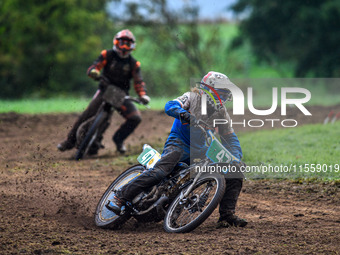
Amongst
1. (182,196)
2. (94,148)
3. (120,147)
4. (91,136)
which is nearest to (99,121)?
(91,136)

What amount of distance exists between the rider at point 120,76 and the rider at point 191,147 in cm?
540

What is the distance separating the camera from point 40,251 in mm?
5715

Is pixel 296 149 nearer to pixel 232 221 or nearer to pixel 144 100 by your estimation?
pixel 144 100

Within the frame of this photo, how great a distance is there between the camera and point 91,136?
12.2 meters

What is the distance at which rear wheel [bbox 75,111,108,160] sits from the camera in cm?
1223

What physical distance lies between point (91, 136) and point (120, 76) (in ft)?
5.22

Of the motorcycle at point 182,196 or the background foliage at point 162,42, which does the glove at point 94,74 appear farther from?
the background foliage at point 162,42

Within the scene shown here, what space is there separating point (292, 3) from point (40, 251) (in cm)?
2947

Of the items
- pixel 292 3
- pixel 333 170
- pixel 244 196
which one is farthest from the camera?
pixel 292 3

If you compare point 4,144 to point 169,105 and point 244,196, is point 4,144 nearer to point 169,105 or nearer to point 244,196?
point 244,196

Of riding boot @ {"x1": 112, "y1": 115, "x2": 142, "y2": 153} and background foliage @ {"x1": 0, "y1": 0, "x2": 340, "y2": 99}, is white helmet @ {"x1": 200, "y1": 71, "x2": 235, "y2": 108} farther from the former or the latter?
background foliage @ {"x1": 0, "y1": 0, "x2": 340, "y2": 99}

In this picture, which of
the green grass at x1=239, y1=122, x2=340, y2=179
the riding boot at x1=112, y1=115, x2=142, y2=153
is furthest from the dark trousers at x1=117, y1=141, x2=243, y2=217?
the riding boot at x1=112, y1=115, x2=142, y2=153

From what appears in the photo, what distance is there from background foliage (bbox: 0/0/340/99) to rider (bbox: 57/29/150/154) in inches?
643

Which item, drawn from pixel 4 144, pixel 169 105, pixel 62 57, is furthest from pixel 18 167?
pixel 62 57
